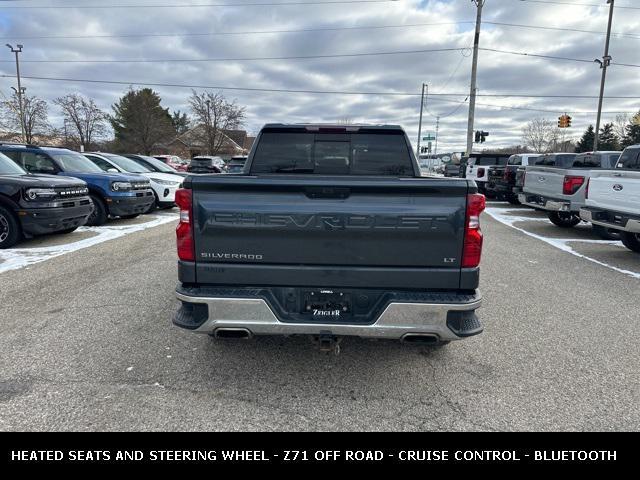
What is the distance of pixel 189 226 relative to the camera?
9.21 ft

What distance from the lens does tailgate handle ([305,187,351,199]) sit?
9.09ft

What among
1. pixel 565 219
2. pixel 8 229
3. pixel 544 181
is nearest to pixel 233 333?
pixel 8 229

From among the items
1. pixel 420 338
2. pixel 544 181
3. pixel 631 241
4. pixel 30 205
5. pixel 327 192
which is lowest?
pixel 631 241

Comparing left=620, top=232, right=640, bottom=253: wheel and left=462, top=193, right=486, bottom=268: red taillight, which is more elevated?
left=462, top=193, right=486, bottom=268: red taillight

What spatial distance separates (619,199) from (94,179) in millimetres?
11011

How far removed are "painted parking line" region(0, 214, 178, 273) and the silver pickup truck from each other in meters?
10.0

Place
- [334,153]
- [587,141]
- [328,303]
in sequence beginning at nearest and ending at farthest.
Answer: [328,303], [334,153], [587,141]

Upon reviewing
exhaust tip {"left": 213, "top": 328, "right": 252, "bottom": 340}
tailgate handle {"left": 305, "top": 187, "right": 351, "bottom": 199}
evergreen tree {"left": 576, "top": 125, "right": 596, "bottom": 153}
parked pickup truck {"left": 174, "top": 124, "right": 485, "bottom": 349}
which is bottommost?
exhaust tip {"left": 213, "top": 328, "right": 252, "bottom": 340}

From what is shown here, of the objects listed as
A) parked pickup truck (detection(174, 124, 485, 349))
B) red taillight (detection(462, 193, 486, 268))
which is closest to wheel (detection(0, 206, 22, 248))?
parked pickup truck (detection(174, 124, 485, 349))

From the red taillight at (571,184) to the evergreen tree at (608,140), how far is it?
51.2 m

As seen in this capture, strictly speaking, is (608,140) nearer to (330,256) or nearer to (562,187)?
(562,187)

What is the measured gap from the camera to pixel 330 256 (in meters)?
2.81

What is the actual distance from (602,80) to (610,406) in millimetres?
29475

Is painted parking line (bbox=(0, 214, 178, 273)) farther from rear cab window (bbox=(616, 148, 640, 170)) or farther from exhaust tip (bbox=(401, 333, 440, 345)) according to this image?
rear cab window (bbox=(616, 148, 640, 170))
